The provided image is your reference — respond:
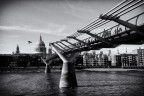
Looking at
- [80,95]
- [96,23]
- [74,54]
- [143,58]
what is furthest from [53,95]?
[143,58]

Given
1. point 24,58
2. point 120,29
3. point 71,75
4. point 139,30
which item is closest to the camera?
point 139,30

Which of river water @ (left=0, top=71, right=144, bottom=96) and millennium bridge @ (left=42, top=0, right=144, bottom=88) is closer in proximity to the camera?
millennium bridge @ (left=42, top=0, right=144, bottom=88)

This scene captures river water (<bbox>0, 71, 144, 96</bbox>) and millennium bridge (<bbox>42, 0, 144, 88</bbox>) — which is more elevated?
millennium bridge (<bbox>42, 0, 144, 88</bbox>)

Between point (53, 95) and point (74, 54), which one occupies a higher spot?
point (74, 54)

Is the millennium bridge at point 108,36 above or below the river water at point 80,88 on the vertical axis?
above

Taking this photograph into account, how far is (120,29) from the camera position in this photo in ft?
67.7

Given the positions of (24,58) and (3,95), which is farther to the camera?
(24,58)

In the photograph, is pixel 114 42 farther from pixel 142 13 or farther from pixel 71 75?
pixel 71 75

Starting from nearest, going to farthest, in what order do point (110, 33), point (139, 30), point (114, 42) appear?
1. point (139, 30)
2. point (110, 33)
3. point (114, 42)

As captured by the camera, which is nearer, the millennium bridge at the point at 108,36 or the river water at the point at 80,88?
the millennium bridge at the point at 108,36

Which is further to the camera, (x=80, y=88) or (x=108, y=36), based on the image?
(x=80, y=88)

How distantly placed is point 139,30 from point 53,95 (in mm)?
20868

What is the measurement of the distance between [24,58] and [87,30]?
565ft

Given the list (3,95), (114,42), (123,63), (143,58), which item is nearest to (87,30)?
(114,42)
